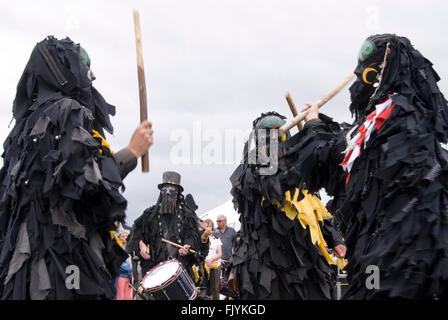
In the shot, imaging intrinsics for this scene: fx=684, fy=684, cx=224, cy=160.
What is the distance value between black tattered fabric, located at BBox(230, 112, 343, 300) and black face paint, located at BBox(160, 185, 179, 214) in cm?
421

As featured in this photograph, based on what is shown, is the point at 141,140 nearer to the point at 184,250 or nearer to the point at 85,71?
the point at 85,71

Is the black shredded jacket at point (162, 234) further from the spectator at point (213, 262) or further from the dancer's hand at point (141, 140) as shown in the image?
the dancer's hand at point (141, 140)

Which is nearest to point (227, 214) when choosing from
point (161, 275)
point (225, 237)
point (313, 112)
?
point (225, 237)

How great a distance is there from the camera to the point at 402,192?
4148mm

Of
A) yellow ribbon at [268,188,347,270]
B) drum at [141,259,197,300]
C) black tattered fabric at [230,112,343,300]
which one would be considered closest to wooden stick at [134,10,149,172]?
black tattered fabric at [230,112,343,300]

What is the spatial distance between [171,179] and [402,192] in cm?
732

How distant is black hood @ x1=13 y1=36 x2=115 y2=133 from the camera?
155 inches

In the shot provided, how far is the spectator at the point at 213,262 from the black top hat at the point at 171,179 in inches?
69.2

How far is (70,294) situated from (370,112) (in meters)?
2.31

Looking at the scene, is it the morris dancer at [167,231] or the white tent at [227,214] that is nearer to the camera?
the morris dancer at [167,231]

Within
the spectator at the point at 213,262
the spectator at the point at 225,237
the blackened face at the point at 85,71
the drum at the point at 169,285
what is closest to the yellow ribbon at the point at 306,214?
the drum at the point at 169,285

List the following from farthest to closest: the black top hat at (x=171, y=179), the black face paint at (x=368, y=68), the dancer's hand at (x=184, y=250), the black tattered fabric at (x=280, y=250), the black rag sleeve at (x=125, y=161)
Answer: the black top hat at (x=171, y=179) → the dancer's hand at (x=184, y=250) → the black tattered fabric at (x=280, y=250) → the black face paint at (x=368, y=68) → the black rag sleeve at (x=125, y=161)

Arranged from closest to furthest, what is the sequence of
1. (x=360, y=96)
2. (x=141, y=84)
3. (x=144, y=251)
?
(x=141, y=84) → (x=360, y=96) → (x=144, y=251)

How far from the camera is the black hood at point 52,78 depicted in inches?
155
